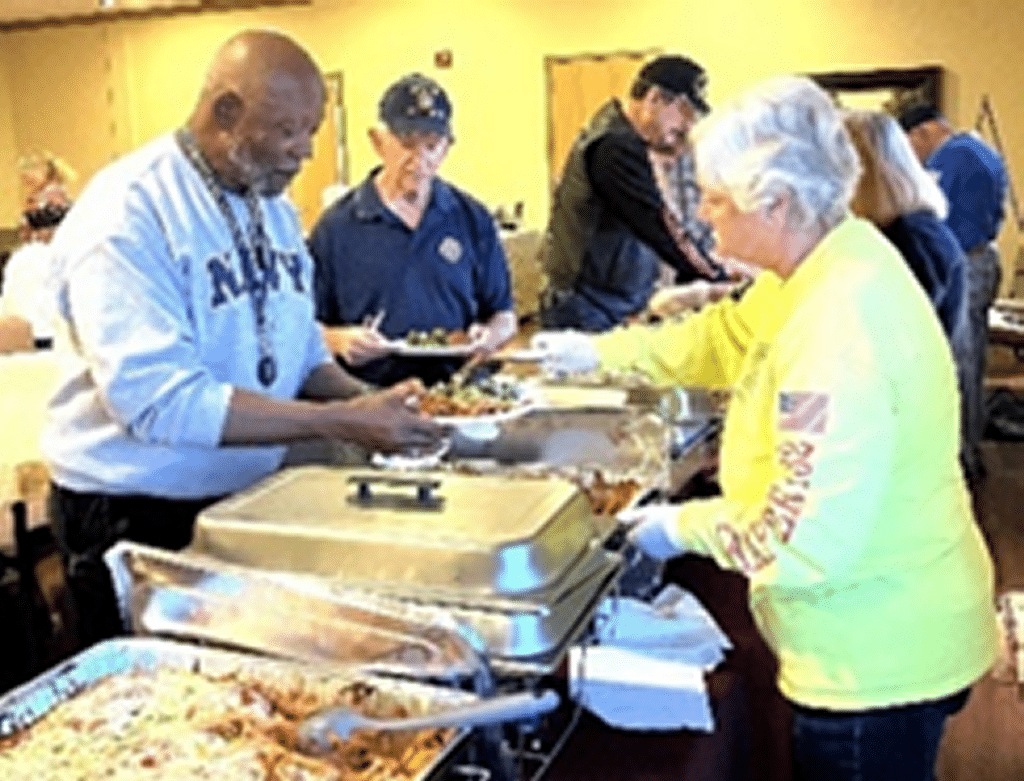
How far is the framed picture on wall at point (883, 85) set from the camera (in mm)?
7090

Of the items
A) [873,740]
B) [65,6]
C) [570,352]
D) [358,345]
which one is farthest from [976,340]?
[65,6]

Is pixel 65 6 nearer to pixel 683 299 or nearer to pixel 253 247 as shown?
pixel 683 299

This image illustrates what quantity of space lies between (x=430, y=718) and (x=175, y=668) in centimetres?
30

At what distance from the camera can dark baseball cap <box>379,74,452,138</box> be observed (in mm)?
2521

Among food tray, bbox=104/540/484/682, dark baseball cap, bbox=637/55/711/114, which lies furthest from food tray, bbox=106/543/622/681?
dark baseball cap, bbox=637/55/711/114

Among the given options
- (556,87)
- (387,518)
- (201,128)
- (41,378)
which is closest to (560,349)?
(201,128)

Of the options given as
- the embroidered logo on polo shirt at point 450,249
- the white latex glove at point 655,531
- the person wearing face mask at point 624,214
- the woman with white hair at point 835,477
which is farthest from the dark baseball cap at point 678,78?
the white latex glove at point 655,531

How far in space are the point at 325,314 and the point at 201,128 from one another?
1.14m

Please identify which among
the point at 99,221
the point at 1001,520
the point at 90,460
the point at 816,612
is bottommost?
the point at 1001,520

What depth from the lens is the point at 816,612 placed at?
4.17ft

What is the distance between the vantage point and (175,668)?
1.12 metres

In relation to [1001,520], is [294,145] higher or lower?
higher

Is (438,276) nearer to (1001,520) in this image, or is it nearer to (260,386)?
(260,386)

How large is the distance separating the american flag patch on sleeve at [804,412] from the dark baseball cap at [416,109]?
58.7 inches
